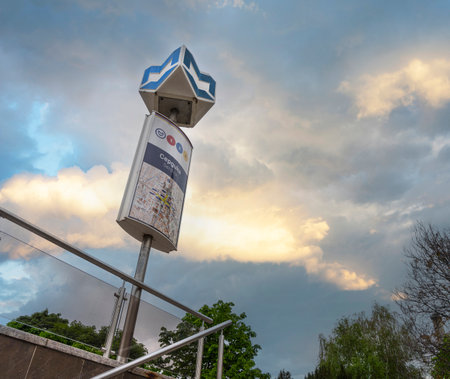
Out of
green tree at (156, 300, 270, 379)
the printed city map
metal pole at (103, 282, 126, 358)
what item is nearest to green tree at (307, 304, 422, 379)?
green tree at (156, 300, 270, 379)

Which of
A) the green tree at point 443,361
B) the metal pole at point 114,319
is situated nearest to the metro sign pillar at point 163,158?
the metal pole at point 114,319

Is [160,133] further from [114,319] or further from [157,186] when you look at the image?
[114,319]

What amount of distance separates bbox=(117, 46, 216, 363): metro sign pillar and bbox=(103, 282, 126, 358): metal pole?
2.51m

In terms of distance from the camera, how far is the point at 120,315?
4.23 metres

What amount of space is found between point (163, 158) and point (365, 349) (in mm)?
26038

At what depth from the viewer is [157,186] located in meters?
7.46

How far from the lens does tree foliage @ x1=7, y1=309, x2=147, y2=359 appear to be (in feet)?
11.0

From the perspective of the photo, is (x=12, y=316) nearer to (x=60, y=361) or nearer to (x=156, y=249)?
(x=60, y=361)

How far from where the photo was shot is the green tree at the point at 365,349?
25031 millimetres

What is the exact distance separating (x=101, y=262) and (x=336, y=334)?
98.9ft

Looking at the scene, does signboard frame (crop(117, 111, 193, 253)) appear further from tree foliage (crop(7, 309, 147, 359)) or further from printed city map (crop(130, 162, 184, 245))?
tree foliage (crop(7, 309, 147, 359))

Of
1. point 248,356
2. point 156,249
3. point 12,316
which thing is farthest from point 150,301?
point 248,356

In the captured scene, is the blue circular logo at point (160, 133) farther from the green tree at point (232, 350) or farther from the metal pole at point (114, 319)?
the green tree at point (232, 350)

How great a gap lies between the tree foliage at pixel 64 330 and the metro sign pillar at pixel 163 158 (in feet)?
9.18
